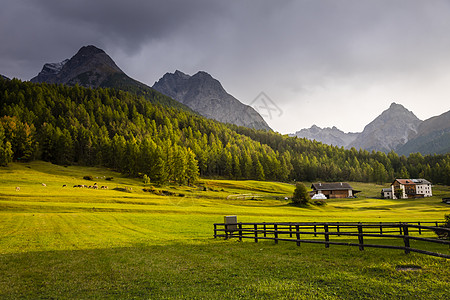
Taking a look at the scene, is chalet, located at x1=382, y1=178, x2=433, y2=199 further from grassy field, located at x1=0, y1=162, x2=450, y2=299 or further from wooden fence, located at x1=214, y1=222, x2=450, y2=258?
grassy field, located at x1=0, y1=162, x2=450, y2=299

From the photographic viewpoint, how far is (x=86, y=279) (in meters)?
13.2

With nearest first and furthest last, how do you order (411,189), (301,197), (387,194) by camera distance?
1. (301,197)
2. (411,189)
3. (387,194)

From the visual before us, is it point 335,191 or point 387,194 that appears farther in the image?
point 335,191

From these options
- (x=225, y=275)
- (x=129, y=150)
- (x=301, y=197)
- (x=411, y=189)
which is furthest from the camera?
(x=411, y=189)

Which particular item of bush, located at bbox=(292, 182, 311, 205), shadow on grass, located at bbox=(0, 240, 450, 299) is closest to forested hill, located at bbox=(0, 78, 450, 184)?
bush, located at bbox=(292, 182, 311, 205)

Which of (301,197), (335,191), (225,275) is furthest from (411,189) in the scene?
(225,275)

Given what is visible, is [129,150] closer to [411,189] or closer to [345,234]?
[345,234]

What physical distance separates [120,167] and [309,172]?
12764 centimetres

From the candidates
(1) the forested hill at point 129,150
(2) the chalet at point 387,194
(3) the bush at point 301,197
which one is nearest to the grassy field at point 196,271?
(3) the bush at point 301,197

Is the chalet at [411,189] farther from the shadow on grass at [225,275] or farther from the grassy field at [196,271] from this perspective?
the shadow on grass at [225,275]

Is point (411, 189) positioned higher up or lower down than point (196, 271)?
lower down

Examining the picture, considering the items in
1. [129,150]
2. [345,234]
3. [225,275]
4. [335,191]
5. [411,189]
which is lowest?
[335,191]

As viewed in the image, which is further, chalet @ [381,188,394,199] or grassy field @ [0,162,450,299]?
chalet @ [381,188,394,199]

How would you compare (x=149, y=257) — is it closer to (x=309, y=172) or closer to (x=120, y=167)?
(x=120, y=167)
